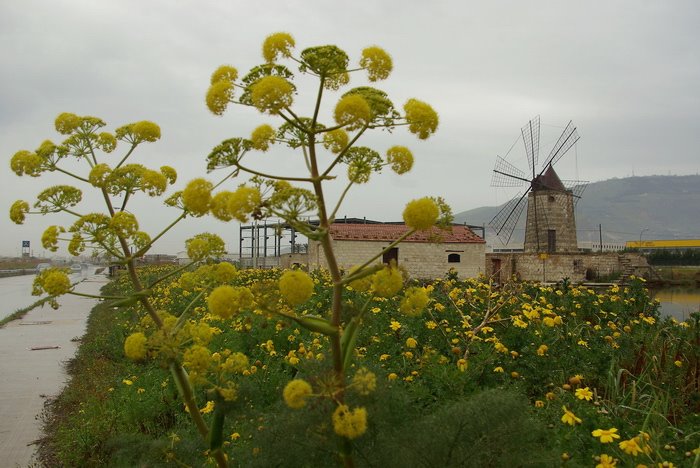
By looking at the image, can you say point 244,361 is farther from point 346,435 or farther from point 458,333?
point 458,333

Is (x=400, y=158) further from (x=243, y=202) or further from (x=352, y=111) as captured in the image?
(x=243, y=202)

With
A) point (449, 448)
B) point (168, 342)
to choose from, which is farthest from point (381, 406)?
point (168, 342)

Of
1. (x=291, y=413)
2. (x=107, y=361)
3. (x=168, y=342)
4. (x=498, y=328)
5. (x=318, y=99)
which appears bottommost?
(x=107, y=361)

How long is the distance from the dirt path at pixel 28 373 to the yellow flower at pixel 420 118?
17.3ft

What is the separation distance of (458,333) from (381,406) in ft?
12.1

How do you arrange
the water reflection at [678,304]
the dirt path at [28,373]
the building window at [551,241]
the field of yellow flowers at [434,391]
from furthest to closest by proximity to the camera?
the building window at [551,241] < the water reflection at [678,304] < the dirt path at [28,373] < the field of yellow flowers at [434,391]

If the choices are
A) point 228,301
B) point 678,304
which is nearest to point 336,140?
point 228,301

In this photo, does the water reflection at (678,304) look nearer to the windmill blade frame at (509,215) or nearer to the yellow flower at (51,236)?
the yellow flower at (51,236)

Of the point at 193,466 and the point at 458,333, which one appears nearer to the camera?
the point at 193,466

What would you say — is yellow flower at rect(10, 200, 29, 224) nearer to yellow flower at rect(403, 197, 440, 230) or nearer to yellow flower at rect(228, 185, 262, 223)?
yellow flower at rect(228, 185, 262, 223)

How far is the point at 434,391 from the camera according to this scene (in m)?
4.13

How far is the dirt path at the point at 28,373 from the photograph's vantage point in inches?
238

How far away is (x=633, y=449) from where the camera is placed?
104 inches

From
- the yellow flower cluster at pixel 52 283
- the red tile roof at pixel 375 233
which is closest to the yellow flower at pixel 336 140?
the yellow flower cluster at pixel 52 283
